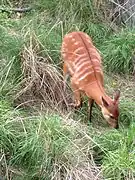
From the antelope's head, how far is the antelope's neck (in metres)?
0.08

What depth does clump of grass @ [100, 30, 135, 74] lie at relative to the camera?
21.7 feet

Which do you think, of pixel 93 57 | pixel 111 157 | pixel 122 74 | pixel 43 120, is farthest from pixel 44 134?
pixel 122 74

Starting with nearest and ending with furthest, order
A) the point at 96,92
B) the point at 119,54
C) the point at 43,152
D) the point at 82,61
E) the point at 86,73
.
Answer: the point at 43,152
the point at 96,92
the point at 86,73
the point at 82,61
the point at 119,54

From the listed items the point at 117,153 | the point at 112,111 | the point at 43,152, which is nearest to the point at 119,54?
the point at 112,111

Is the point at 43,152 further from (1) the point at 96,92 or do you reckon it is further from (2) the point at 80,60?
(2) the point at 80,60

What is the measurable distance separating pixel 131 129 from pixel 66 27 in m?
2.11

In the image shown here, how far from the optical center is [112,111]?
17.3 ft

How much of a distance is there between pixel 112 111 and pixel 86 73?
0.54m

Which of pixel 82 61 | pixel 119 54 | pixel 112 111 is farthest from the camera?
pixel 119 54

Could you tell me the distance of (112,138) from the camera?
17.2 feet

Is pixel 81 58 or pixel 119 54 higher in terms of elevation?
pixel 81 58

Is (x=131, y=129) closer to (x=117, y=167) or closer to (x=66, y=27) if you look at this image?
(x=117, y=167)

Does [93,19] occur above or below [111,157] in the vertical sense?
above

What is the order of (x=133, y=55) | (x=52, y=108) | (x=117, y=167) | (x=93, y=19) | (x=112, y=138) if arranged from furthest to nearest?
(x=93, y=19), (x=133, y=55), (x=52, y=108), (x=112, y=138), (x=117, y=167)
